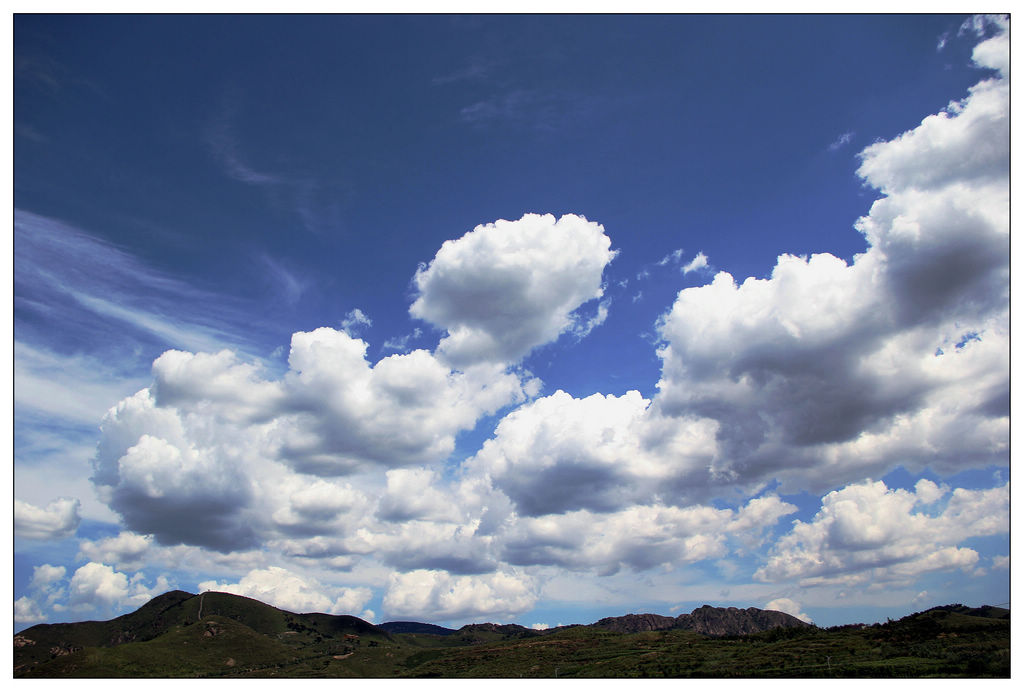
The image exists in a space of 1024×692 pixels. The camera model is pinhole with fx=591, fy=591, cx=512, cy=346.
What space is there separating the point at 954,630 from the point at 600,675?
113747 mm

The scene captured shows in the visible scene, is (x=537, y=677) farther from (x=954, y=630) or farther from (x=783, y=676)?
(x=954, y=630)

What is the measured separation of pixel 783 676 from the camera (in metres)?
145
